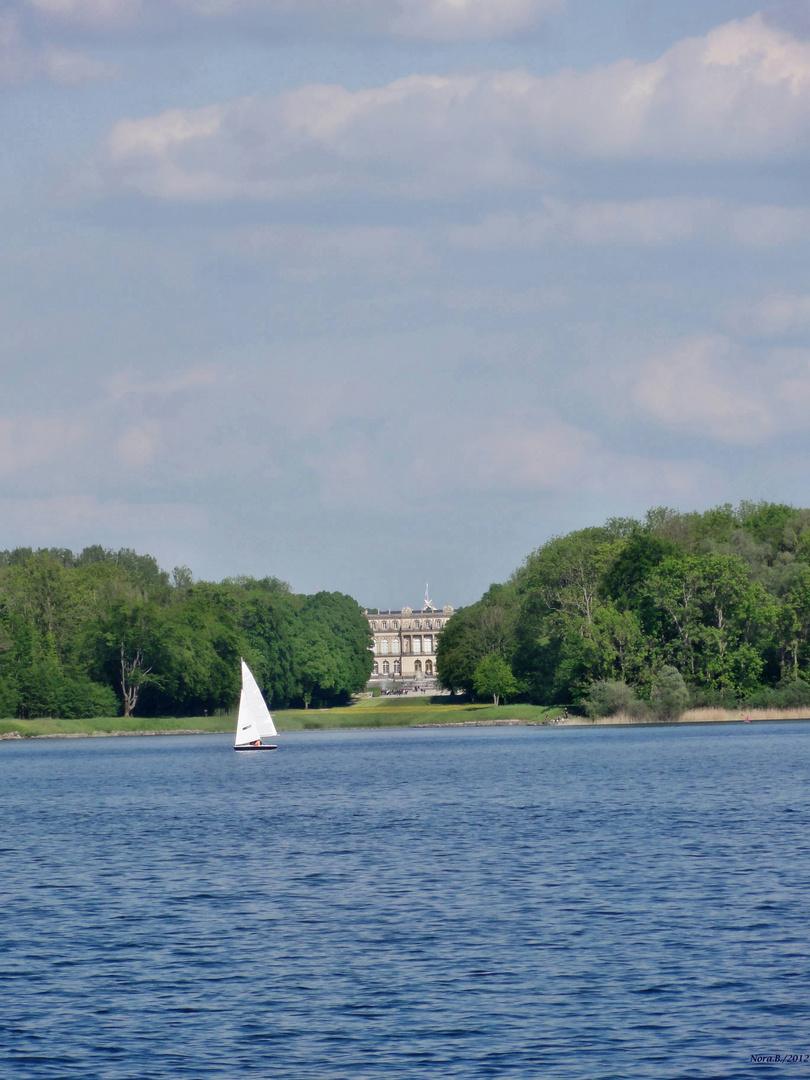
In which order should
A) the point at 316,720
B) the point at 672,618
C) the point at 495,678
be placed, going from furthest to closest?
the point at 495,678 < the point at 316,720 < the point at 672,618

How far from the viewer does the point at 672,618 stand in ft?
401

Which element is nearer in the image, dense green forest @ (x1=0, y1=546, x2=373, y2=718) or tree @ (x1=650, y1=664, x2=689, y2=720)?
tree @ (x1=650, y1=664, x2=689, y2=720)

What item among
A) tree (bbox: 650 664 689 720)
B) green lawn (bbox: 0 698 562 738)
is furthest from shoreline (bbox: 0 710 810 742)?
tree (bbox: 650 664 689 720)

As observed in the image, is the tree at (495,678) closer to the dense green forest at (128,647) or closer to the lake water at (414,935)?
the dense green forest at (128,647)

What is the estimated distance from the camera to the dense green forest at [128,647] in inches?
5389

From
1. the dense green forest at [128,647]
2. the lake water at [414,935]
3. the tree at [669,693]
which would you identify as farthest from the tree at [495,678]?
the lake water at [414,935]

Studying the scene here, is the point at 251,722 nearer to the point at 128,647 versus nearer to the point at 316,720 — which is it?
the point at 128,647

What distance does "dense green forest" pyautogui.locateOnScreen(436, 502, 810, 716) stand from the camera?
389 ft

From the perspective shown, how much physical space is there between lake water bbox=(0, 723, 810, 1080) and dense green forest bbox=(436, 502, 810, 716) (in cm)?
6256

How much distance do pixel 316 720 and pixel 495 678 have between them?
2418cm

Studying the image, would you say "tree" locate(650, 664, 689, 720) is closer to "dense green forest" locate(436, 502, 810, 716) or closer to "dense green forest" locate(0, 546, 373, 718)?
"dense green forest" locate(436, 502, 810, 716)

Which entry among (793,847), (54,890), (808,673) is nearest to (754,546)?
(808,673)

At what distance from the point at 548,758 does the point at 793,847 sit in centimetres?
4541

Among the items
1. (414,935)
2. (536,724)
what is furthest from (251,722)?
(414,935)
